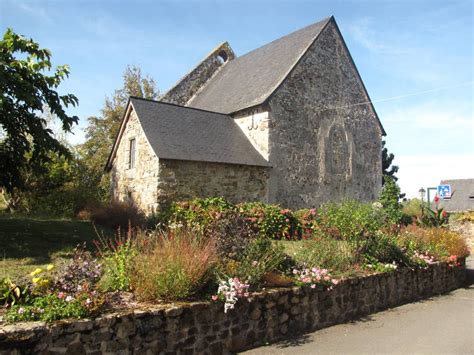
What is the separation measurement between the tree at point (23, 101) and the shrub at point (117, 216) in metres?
3.43

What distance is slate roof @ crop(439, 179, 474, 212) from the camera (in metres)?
40.3

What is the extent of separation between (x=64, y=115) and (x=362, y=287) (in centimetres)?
739

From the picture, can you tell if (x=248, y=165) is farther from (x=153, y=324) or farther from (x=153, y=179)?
(x=153, y=324)

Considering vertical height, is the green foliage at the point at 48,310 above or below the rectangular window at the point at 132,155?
below

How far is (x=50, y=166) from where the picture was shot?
1752cm

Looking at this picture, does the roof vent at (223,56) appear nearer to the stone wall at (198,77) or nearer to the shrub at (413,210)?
the stone wall at (198,77)

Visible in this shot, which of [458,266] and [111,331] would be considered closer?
[111,331]

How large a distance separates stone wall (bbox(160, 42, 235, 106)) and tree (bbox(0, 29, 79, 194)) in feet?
46.1

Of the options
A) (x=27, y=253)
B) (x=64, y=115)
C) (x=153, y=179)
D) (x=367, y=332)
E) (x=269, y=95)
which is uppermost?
(x=269, y=95)

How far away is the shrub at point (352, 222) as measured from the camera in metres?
8.70

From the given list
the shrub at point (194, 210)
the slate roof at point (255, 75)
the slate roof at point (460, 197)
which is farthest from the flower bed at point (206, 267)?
the slate roof at point (460, 197)

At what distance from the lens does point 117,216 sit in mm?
12461

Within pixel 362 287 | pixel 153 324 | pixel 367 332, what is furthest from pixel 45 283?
pixel 362 287

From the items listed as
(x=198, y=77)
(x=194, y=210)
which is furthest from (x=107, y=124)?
(x=194, y=210)
